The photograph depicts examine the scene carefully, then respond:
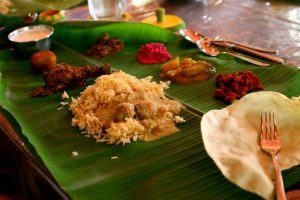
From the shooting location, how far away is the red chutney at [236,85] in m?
2.12

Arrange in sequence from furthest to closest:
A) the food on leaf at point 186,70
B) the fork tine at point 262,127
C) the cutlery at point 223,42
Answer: the cutlery at point 223,42 < the food on leaf at point 186,70 < the fork tine at point 262,127

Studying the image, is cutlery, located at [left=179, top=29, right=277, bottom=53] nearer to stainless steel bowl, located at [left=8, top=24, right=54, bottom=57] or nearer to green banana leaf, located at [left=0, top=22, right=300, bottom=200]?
green banana leaf, located at [left=0, top=22, right=300, bottom=200]

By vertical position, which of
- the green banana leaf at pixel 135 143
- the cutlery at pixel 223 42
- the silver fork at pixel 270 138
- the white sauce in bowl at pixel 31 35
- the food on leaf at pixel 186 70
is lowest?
Result: the green banana leaf at pixel 135 143

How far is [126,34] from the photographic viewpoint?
306cm

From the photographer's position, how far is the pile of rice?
1895mm

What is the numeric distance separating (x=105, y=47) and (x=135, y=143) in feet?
4.28

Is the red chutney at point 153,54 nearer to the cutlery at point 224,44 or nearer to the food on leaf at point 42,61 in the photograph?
the cutlery at point 224,44

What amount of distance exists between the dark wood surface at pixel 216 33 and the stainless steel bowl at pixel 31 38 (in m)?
0.98

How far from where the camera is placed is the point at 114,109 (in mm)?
2041

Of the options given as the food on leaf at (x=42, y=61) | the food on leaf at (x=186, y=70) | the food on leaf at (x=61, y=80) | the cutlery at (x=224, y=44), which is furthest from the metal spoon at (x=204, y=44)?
the food on leaf at (x=42, y=61)

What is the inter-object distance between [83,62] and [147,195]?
5.24 ft

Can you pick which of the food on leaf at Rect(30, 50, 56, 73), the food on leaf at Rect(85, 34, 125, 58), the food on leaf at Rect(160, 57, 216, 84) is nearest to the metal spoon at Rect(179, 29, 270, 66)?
the food on leaf at Rect(160, 57, 216, 84)

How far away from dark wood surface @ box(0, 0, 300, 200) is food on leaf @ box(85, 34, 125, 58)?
725 mm

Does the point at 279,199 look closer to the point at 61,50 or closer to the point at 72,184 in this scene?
the point at 72,184
